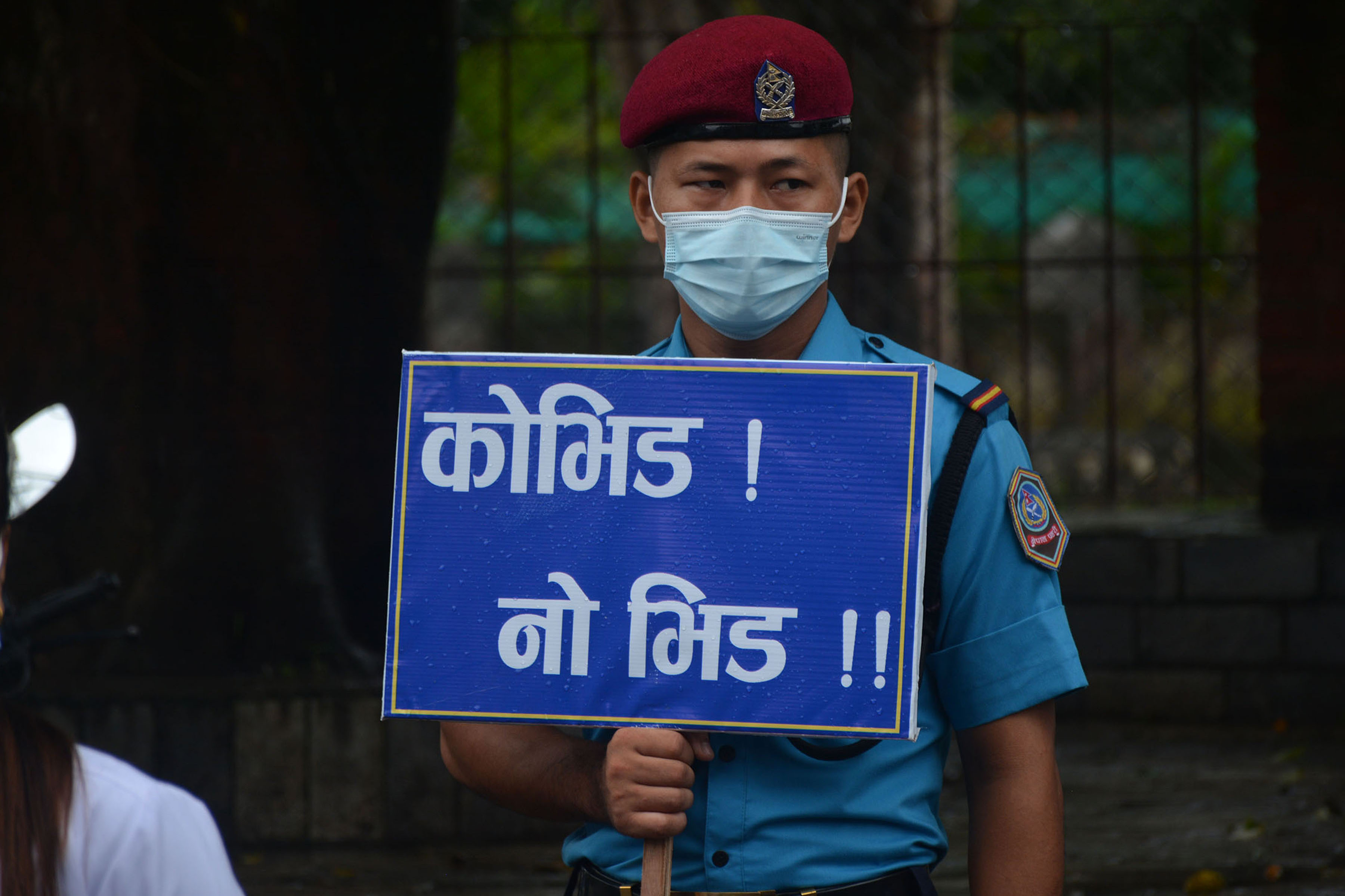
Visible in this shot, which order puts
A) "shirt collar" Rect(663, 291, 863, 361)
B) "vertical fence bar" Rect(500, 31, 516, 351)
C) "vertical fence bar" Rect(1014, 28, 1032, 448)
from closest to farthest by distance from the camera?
"shirt collar" Rect(663, 291, 863, 361), "vertical fence bar" Rect(500, 31, 516, 351), "vertical fence bar" Rect(1014, 28, 1032, 448)

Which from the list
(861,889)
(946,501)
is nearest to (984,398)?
(946,501)

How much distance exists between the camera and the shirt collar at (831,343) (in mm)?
1835

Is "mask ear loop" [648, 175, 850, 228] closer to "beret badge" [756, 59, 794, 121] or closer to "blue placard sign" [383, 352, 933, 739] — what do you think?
"beret badge" [756, 59, 794, 121]

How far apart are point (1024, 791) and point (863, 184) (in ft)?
2.43

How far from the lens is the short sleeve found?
1.67 m

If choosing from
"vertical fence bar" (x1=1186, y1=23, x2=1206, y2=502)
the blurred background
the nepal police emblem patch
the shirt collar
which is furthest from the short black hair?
"vertical fence bar" (x1=1186, y1=23, x2=1206, y2=502)

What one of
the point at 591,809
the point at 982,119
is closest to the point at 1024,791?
the point at 591,809

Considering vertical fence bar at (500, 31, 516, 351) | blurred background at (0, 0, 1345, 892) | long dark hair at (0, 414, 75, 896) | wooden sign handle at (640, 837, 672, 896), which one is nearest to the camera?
long dark hair at (0, 414, 75, 896)

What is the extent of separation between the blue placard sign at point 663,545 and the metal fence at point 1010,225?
3.51 metres

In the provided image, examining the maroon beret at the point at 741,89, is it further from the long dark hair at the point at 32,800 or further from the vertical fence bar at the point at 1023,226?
the vertical fence bar at the point at 1023,226

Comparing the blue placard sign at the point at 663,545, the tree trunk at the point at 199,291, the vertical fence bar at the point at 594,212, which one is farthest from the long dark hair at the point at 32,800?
the vertical fence bar at the point at 594,212

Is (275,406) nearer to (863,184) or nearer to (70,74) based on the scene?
(70,74)

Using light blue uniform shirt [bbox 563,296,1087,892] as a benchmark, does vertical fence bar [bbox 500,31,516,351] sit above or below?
above

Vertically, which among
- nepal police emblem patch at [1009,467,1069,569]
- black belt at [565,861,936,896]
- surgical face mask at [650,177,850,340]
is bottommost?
black belt at [565,861,936,896]
